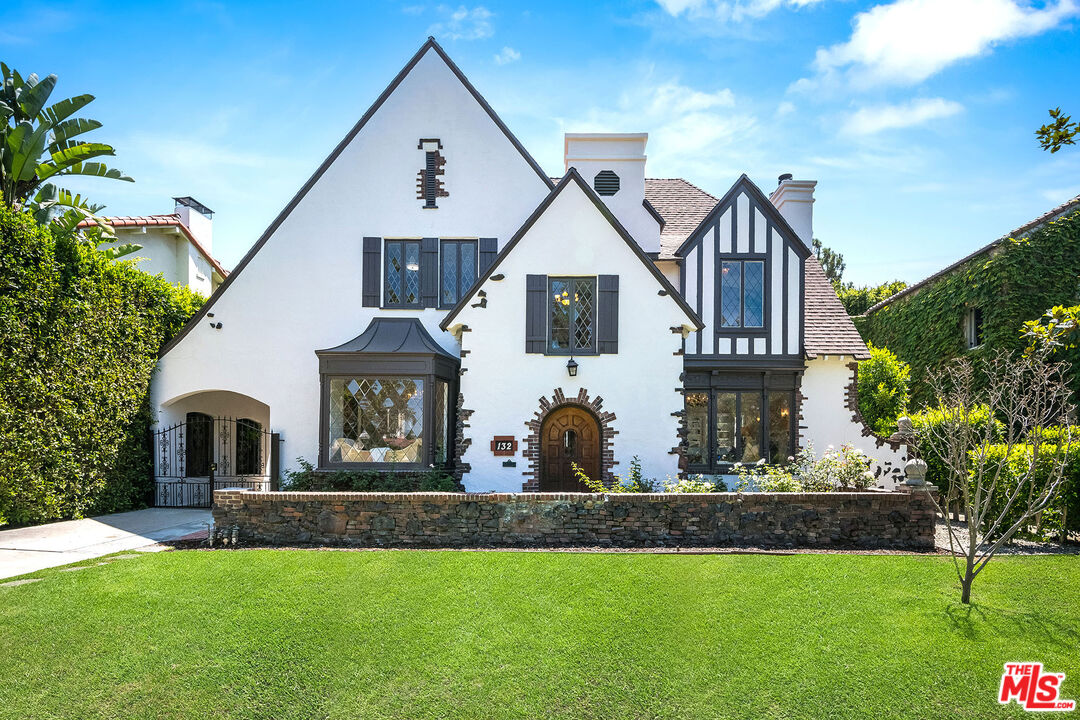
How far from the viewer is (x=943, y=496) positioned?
38.4ft

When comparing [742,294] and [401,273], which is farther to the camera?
[401,273]

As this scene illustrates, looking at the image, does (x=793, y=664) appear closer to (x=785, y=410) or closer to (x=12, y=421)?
(x=785, y=410)

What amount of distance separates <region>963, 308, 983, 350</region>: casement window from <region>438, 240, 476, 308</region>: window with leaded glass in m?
14.1

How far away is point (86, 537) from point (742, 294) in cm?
1337

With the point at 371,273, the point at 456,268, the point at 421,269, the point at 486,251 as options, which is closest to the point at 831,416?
the point at 486,251

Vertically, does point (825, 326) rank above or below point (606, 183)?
below

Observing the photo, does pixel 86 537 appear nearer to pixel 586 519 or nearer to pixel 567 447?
pixel 586 519

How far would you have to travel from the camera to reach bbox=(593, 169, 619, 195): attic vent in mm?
16125

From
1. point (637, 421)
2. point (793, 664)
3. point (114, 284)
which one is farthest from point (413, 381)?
point (793, 664)

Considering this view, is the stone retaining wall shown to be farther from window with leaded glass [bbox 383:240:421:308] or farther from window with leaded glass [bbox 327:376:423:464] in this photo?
window with leaded glass [bbox 383:240:421:308]

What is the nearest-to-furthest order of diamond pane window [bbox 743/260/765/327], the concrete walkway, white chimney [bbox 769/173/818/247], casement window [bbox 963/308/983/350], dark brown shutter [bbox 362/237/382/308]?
the concrete walkway
diamond pane window [bbox 743/260/765/327]
dark brown shutter [bbox 362/237/382/308]
white chimney [bbox 769/173/818/247]
casement window [bbox 963/308/983/350]

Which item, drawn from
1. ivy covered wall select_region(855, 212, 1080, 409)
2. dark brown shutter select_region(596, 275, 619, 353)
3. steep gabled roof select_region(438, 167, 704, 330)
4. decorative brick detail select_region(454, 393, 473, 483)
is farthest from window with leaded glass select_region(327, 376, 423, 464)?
ivy covered wall select_region(855, 212, 1080, 409)

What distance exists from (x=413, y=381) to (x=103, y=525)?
240 inches

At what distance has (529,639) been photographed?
6227 mm
